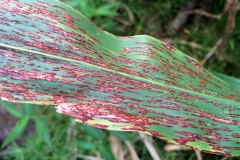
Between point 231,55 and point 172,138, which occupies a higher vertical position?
point 231,55

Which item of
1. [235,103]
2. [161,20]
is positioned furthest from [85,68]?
[161,20]

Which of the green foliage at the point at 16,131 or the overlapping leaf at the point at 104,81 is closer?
the overlapping leaf at the point at 104,81

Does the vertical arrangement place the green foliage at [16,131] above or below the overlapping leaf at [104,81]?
below

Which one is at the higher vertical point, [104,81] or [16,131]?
[104,81]

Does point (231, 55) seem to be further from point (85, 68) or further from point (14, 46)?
point (14, 46)

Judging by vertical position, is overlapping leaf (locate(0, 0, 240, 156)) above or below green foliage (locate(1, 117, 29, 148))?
above

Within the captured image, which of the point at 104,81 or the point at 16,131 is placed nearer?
the point at 104,81

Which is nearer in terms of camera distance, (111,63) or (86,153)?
(111,63)

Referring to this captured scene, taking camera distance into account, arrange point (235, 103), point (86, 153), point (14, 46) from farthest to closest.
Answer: point (86, 153) < point (235, 103) < point (14, 46)
